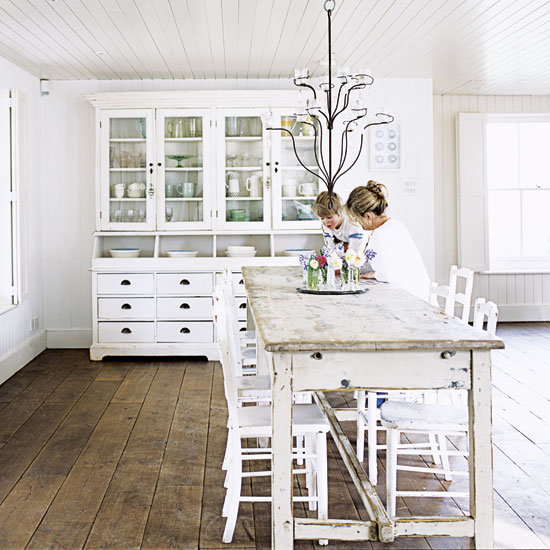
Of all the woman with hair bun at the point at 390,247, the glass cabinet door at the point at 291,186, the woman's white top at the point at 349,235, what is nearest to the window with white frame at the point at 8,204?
the glass cabinet door at the point at 291,186

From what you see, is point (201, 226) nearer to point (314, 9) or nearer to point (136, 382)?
point (136, 382)

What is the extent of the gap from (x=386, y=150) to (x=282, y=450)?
14.3 ft

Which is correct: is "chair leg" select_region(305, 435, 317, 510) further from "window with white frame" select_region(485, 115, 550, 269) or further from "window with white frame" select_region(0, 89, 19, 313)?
"window with white frame" select_region(485, 115, 550, 269)

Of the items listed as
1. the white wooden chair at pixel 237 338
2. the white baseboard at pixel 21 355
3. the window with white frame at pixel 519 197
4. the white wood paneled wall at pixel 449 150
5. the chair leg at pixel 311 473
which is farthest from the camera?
the window with white frame at pixel 519 197

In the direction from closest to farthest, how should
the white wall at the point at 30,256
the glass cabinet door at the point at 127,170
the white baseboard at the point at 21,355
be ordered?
the white baseboard at the point at 21,355 → the white wall at the point at 30,256 → the glass cabinet door at the point at 127,170

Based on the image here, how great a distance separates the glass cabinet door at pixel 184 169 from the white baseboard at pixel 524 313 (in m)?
3.60

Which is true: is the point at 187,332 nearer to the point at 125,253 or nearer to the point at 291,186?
the point at 125,253

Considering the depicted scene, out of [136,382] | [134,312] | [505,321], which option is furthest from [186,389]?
[505,321]

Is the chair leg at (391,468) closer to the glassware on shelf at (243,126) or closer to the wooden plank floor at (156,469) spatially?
the wooden plank floor at (156,469)

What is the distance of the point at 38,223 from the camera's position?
5785 millimetres

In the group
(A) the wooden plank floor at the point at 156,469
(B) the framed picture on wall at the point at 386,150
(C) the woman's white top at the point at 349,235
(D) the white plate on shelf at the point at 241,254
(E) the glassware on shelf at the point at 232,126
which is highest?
(E) the glassware on shelf at the point at 232,126

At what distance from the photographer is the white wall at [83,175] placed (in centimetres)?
587

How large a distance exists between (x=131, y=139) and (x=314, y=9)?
2362 mm

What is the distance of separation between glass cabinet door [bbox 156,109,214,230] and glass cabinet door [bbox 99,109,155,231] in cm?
10
